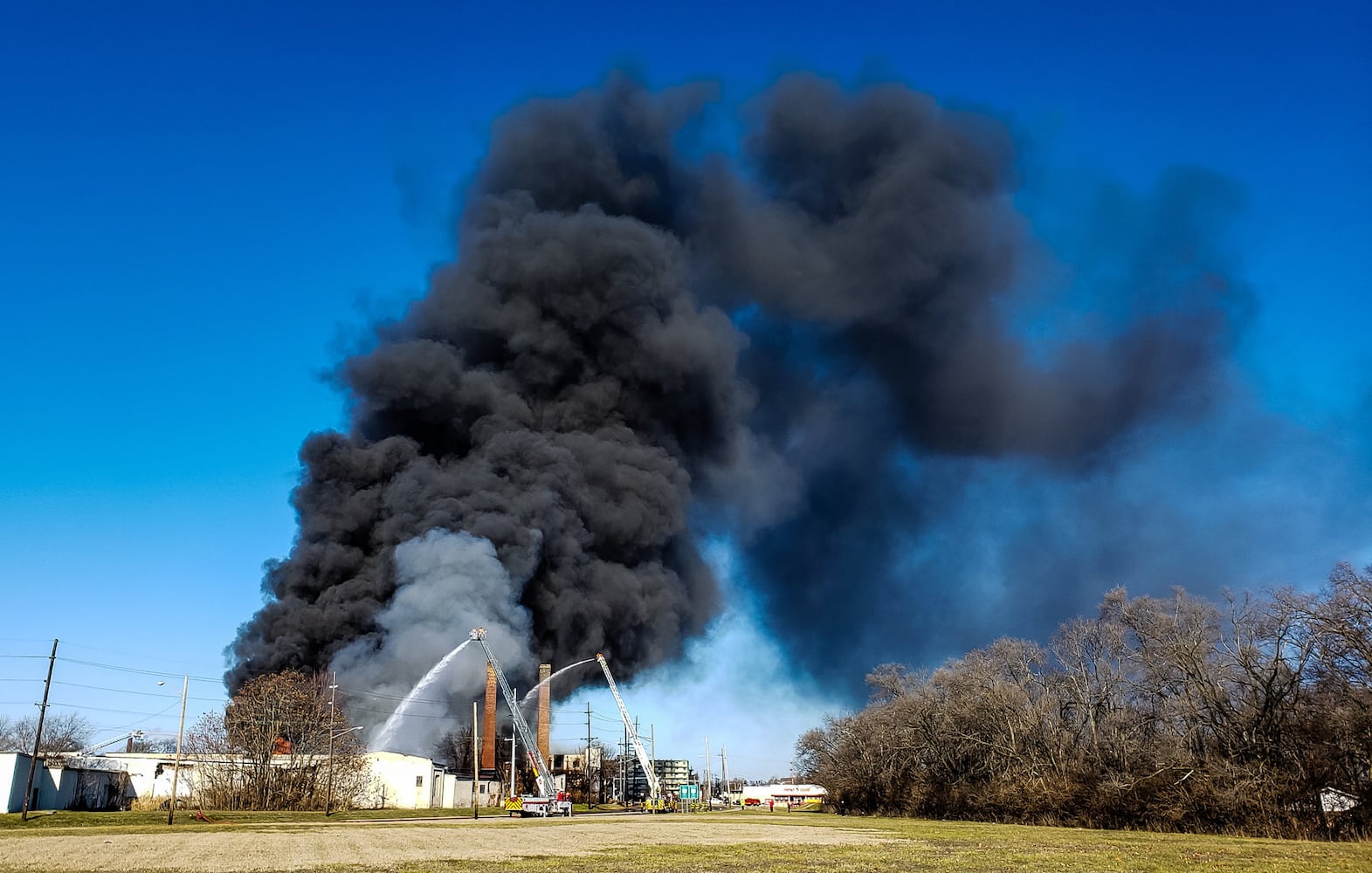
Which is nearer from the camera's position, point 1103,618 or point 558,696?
point 1103,618

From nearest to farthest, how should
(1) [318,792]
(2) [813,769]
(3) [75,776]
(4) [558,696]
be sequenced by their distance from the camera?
A: (1) [318,792]
(3) [75,776]
(4) [558,696]
(2) [813,769]

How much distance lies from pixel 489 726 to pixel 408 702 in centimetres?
937

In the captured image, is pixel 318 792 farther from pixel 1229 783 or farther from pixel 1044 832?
pixel 1229 783

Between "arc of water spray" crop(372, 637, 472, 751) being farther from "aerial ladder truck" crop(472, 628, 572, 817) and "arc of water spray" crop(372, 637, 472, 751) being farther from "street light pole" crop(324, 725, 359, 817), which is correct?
"street light pole" crop(324, 725, 359, 817)

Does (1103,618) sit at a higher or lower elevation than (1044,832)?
higher

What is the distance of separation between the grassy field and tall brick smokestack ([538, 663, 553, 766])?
3438cm

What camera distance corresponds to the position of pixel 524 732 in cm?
6706

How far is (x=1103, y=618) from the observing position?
4484cm

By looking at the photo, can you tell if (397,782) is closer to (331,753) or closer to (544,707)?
(331,753)

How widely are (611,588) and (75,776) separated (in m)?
33.7

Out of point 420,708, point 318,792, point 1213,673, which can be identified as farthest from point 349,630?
point 1213,673

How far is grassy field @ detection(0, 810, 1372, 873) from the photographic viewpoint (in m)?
17.5

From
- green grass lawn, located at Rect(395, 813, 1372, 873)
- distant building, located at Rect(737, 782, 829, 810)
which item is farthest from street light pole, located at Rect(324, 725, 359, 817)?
distant building, located at Rect(737, 782, 829, 810)

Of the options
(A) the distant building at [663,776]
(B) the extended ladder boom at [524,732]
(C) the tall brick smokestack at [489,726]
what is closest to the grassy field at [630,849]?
(B) the extended ladder boom at [524,732]
